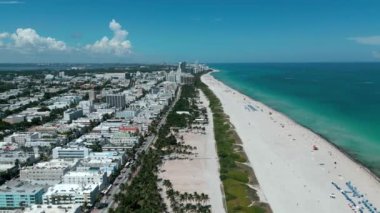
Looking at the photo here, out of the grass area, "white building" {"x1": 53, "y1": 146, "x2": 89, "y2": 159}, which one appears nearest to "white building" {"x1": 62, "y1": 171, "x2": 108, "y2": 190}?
"white building" {"x1": 53, "y1": 146, "x2": 89, "y2": 159}

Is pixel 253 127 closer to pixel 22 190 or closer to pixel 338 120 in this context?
pixel 338 120

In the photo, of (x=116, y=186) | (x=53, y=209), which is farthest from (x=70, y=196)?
(x=116, y=186)

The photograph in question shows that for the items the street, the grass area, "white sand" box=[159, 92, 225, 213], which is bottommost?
the street

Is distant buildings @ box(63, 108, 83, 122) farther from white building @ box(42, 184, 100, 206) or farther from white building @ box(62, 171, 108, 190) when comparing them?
white building @ box(42, 184, 100, 206)

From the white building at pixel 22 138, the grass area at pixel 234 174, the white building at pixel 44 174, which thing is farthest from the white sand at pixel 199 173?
the white building at pixel 22 138

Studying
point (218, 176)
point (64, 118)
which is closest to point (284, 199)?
point (218, 176)

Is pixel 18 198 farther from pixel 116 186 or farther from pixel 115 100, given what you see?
pixel 115 100
